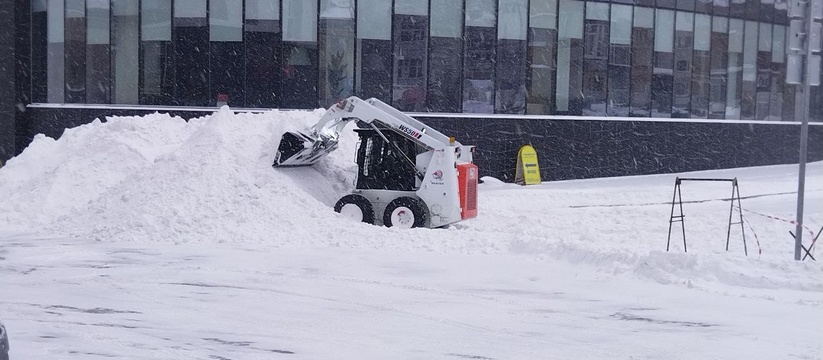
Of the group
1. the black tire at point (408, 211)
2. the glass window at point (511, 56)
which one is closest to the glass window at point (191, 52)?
the glass window at point (511, 56)

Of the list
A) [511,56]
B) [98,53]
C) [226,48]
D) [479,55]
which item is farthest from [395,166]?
[98,53]

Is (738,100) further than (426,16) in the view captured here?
Yes

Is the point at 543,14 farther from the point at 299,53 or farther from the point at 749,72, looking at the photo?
the point at 749,72

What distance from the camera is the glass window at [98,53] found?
91.1 feet

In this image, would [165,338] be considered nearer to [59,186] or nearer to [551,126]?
[59,186]

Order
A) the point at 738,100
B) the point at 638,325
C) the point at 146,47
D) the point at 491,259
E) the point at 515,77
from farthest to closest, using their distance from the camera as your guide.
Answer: the point at 738,100, the point at 515,77, the point at 146,47, the point at 491,259, the point at 638,325

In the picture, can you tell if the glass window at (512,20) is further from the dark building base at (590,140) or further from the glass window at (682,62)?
the glass window at (682,62)

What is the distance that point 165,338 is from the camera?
29.2ft

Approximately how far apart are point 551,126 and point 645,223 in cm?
1106

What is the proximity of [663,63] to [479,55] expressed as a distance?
7663mm

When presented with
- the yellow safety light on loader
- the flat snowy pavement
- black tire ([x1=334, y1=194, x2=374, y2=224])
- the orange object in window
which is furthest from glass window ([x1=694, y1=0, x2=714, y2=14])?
the flat snowy pavement

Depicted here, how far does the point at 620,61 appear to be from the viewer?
31562 millimetres

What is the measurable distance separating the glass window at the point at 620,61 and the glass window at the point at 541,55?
2.34m

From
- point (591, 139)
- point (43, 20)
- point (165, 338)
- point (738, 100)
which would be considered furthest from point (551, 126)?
point (165, 338)
